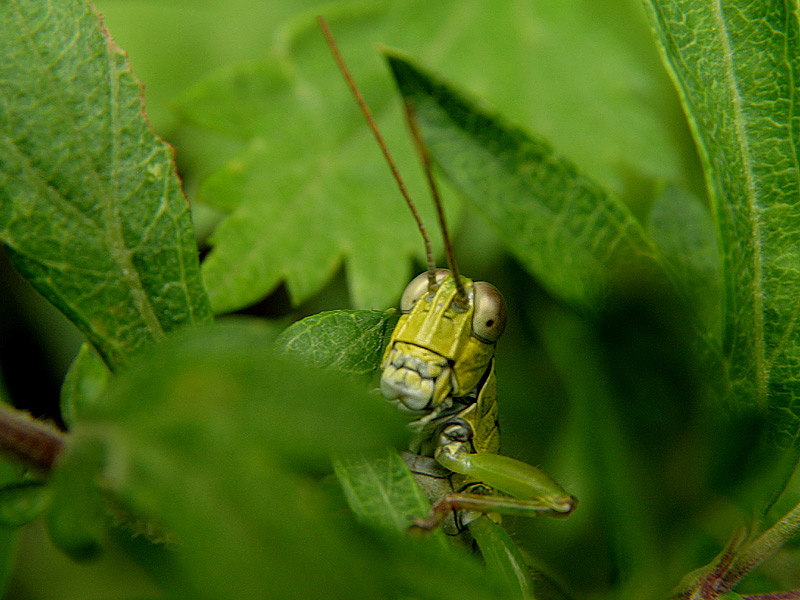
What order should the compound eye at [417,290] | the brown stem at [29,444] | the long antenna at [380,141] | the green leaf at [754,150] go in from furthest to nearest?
the compound eye at [417,290]
the long antenna at [380,141]
the green leaf at [754,150]
the brown stem at [29,444]

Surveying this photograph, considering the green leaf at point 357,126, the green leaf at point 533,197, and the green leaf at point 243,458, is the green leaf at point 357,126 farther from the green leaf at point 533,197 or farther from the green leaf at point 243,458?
the green leaf at point 243,458

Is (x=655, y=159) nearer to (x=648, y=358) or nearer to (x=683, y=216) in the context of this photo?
(x=683, y=216)

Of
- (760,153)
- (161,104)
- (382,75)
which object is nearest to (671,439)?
(760,153)

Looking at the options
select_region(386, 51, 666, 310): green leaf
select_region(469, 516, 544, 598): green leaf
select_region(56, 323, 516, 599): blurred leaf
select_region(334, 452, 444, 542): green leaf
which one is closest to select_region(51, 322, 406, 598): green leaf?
select_region(56, 323, 516, 599): blurred leaf

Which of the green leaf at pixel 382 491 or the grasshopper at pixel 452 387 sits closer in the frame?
the green leaf at pixel 382 491

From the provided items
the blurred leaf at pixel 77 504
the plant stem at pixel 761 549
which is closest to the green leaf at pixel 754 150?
the plant stem at pixel 761 549

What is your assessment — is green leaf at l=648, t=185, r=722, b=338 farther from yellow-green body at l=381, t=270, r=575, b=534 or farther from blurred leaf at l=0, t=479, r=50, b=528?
blurred leaf at l=0, t=479, r=50, b=528
